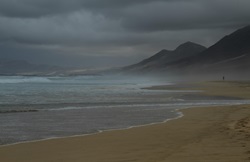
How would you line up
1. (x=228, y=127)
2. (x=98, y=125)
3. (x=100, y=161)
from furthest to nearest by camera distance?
(x=98, y=125) → (x=228, y=127) → (x=100, y=161)

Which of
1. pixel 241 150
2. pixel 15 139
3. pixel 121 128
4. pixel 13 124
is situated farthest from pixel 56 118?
pixel 241 150

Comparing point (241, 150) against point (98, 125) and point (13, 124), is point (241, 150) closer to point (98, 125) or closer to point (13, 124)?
point (98, 125)

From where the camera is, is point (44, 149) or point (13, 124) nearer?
point (44, 149)

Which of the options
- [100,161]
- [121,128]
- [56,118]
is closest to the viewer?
[100,161]

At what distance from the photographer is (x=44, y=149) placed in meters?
10.6

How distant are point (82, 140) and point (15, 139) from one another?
2.24 m

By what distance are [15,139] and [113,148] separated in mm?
3785

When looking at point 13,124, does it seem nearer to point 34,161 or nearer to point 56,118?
point 56,118

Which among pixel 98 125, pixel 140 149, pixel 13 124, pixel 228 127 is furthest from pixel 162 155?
pixel 13 124

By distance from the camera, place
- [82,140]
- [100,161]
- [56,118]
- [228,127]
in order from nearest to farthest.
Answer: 1. [100,161]
2. [82,140]
3. [228,127]
4. [56,118]

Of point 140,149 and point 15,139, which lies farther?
A: point 15,139

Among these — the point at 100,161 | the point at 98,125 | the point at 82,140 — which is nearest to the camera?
the point at 100,161

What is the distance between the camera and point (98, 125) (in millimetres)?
15938

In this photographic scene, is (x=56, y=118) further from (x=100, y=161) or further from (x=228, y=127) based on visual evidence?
(x=100, y=161)
